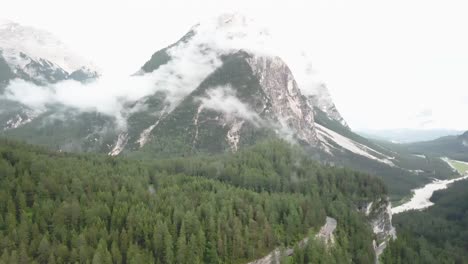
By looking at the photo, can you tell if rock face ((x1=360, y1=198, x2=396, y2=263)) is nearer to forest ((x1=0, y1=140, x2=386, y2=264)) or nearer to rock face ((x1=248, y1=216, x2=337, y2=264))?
forest ((x1=0, y1=140, x2=386, y2=264))

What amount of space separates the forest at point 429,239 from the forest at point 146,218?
34.7ft

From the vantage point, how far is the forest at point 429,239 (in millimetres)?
125562

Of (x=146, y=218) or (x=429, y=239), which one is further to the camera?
(x=429, y=239)

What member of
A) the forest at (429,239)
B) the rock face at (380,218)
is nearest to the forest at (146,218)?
the rock face at (380,218)

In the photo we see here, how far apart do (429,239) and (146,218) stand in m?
115

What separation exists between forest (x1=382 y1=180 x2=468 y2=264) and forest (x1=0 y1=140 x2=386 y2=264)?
10580mm

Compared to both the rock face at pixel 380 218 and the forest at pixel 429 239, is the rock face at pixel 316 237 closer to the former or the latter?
the forest at pixel 429 239

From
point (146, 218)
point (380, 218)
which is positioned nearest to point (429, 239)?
point (380, 218)

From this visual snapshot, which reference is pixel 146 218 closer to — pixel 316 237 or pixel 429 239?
pixel 316 237

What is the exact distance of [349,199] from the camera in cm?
15112

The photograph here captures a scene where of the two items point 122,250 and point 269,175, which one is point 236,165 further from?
point 122,250

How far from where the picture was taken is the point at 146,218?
9838 cm

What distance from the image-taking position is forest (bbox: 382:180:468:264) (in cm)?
12556

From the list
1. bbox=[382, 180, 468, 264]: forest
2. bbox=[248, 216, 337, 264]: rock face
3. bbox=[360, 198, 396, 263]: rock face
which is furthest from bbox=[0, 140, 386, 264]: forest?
bbox=[382, 180, 468, 264]: forest
